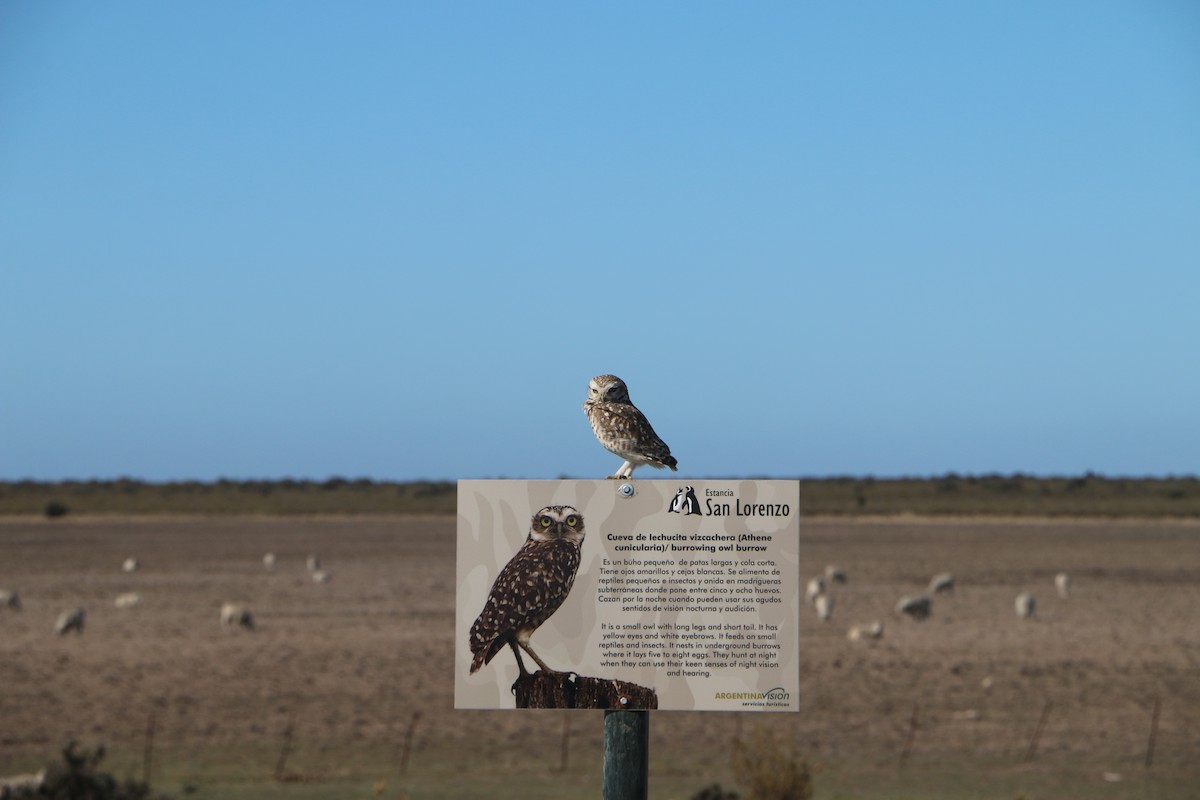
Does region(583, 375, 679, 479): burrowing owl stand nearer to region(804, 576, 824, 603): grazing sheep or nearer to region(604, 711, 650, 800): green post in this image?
region(604, 711, 650, 800): green post

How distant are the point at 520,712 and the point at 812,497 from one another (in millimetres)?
89342

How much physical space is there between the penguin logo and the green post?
1.13 metres

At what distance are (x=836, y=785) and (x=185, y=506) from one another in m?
94.0

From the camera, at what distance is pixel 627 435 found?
7.98m

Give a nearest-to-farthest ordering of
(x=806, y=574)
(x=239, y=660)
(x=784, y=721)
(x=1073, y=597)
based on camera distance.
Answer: (x=784, y=721), (x=239, y=660), (x=1073, y=597), (x=806, y=574)

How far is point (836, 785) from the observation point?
20531mm

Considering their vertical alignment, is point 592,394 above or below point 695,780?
above

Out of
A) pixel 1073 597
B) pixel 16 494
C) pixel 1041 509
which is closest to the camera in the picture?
pixel 1073 597

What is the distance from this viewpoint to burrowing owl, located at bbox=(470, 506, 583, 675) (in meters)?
7.83

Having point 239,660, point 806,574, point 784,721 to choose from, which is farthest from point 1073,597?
point 239,660

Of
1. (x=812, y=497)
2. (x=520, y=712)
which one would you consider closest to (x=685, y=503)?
(x=520, y=712)

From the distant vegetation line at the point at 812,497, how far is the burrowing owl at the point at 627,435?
83616mm

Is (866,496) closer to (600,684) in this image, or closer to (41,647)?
(41,647)

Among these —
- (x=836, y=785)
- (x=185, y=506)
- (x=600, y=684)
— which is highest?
Answer: (x=185, y=506)
